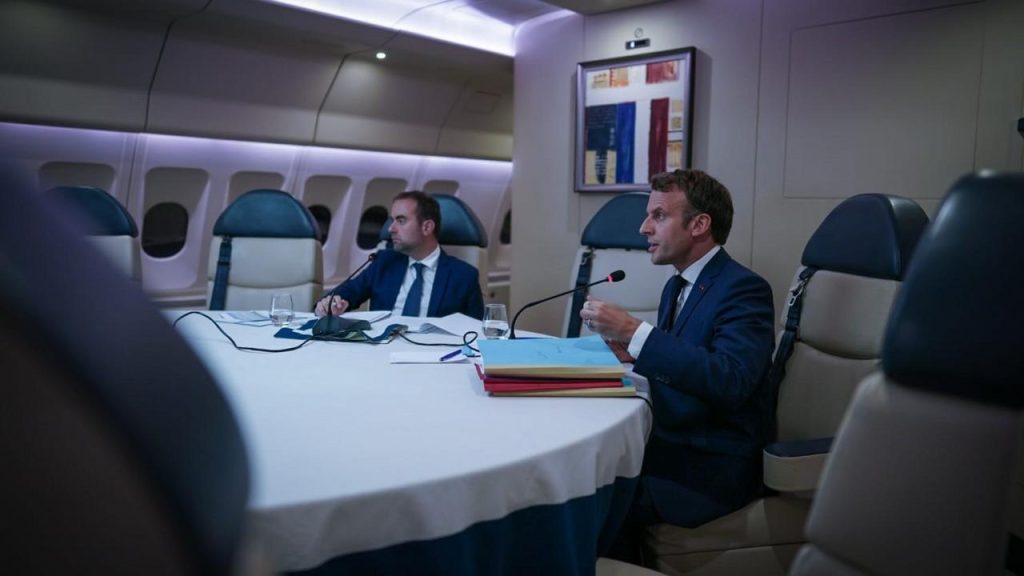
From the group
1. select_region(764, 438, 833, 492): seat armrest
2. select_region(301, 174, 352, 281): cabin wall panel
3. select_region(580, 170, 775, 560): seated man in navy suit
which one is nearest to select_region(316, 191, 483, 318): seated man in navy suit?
select_region(580, 170, 775, 560): seated man in navy suit

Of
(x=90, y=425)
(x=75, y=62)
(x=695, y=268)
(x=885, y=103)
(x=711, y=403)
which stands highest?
(x=75, y=62)

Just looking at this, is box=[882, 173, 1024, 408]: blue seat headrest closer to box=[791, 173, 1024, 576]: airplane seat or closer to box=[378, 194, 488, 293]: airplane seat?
box=[791, 173, 1024, 576]: airplane seat

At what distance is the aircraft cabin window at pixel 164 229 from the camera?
5612 mm

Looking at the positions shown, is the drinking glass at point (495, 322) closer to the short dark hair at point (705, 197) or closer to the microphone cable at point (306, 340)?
the microphone cable at point (306, 340)

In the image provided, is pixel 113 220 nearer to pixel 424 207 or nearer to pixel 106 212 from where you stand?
pixel 106 212

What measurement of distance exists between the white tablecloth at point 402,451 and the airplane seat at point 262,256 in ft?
6.32

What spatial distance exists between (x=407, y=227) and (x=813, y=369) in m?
2.17

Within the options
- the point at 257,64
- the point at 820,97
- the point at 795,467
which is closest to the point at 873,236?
the point at 795,467

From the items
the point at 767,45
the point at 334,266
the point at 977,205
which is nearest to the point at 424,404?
the point at 977,205

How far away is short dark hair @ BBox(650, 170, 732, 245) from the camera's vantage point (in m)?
2.37

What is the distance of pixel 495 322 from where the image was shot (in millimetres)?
2424

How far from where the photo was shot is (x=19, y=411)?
38cm

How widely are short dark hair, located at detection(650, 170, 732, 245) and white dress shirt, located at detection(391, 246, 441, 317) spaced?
1610 mm

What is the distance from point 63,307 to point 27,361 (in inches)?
1.3
